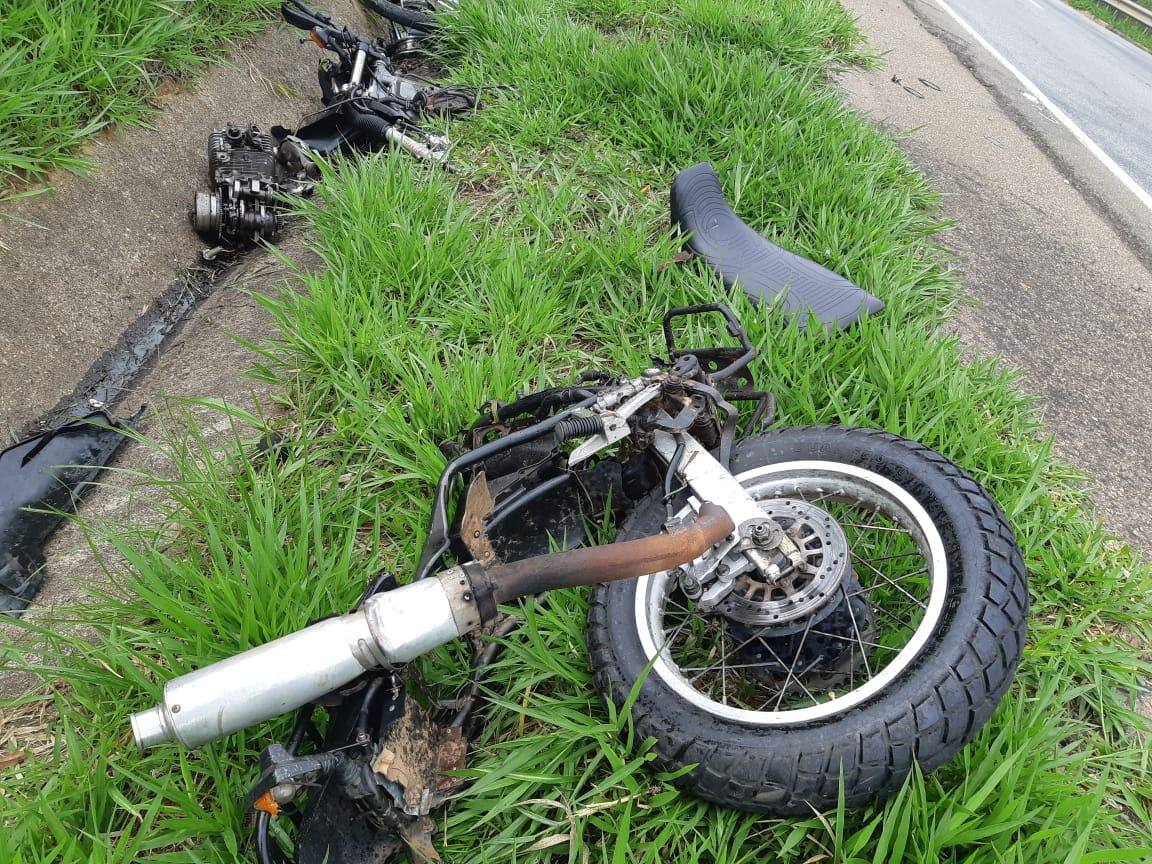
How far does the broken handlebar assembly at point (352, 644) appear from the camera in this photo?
115 centimetres

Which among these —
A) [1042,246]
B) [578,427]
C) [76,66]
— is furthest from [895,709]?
[76,66]

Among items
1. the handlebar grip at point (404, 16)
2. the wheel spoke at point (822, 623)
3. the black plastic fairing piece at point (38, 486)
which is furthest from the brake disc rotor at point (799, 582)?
the handlebar grip at point (404, 16)

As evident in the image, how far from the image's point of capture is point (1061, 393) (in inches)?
106

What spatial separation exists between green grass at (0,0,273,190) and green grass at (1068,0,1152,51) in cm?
1366

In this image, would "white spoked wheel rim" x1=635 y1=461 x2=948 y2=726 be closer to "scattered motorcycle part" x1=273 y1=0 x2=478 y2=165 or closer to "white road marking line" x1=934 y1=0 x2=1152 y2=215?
"scattered motorcycle part" x1=273 y1=0 x2=478 y2=165

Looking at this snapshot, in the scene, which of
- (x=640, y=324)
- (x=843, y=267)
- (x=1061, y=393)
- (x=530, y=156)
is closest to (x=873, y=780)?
(x=640, y=324)

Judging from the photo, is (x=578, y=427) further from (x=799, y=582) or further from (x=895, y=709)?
(x=895, y=709)

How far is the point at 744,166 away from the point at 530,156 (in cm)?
107

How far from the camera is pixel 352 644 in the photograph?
1.17 meters

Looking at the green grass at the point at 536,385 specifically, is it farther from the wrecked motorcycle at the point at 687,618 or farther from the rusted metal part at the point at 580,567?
the rusted metal part at the point at 580,567

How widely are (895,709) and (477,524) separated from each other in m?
0.83

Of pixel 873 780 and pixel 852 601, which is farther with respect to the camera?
pixel 852 601

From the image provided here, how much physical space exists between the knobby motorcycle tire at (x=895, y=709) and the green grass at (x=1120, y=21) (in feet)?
45.5

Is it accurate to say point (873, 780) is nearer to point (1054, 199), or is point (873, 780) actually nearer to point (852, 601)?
point (852, 601)
